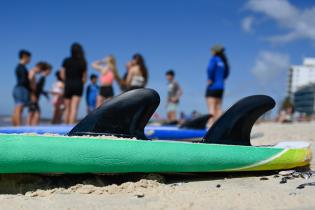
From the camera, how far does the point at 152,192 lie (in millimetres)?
2529

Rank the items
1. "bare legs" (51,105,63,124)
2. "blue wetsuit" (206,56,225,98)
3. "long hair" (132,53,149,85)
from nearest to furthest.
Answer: "blue wetsuit" (206,56,225,98) < "long hair" (132,53,149,85) < "bare legs" (51,105,63,124)

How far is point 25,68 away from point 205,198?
255 inches

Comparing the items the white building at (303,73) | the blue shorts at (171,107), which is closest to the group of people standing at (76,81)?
the blue shorts at (171,107)

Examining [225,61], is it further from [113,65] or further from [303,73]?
[303,73]

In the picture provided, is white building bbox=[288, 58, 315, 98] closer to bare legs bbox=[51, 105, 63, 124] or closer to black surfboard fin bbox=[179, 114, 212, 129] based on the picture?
bare legs bbox=[51, 105, 63, 124]

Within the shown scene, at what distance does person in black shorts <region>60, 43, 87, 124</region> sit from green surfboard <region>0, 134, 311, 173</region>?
213 inches

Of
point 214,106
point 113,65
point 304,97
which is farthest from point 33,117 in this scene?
point 304,97

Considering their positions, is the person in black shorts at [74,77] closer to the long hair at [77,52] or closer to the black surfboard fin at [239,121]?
the long hair at [77,52]

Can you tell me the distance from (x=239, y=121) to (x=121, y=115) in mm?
950

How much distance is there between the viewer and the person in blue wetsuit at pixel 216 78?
291 inches

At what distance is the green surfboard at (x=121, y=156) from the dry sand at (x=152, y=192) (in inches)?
4.2

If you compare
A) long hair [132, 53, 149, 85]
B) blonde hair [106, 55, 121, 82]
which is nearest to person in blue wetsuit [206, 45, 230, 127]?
long hair [132, 53, 149, 85]

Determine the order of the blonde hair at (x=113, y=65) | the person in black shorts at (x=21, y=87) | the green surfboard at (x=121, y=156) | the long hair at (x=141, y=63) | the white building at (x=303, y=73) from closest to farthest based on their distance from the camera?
the green surfboard at (x=121, y=156)
the person in black shorts at (x=21, y=87)
the long hair at (x=141, y=63)
the blonde hair at (x=113, y=65)
the white building at (x=303, y=73)

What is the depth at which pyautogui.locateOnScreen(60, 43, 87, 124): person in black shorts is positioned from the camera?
792 centimetres
